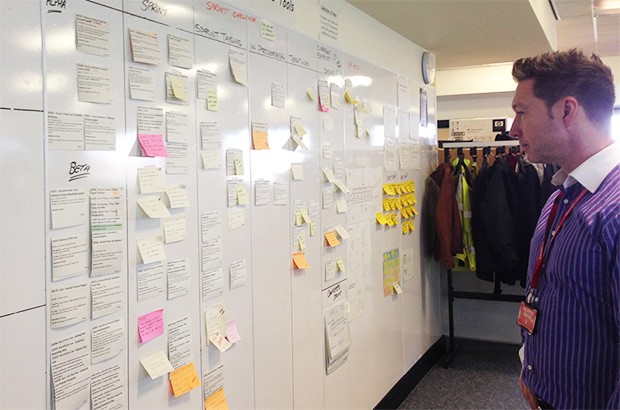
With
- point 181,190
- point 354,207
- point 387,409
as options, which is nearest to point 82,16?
point 181,190

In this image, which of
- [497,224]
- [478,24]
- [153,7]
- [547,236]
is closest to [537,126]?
[547,236]

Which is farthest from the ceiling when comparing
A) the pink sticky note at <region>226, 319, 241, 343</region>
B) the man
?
the pink sticky note at <region>226, 319, 241, 343</region>

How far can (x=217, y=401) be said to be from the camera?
6.07 ft

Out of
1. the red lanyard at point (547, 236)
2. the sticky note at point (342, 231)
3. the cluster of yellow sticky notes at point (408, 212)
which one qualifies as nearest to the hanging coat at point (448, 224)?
the cluster of yellow sticky notes at point (408, 212)

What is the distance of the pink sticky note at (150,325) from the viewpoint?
5.12 ft

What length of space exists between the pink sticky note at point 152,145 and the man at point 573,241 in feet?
3.56

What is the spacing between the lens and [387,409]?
10.6ft

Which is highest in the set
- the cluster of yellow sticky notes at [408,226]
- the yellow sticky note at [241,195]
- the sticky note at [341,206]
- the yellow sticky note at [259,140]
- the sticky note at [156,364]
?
the yellow sticky note at [259,140]

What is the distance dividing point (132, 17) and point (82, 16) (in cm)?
17

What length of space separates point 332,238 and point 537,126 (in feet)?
4.04

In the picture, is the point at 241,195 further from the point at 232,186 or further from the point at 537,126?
the point at 537,126

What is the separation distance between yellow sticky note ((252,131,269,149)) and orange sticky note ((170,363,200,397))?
82 cm

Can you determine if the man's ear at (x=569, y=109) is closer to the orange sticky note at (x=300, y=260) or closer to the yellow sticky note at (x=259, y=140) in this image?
the yellow sticky note at (x=259, y=140)

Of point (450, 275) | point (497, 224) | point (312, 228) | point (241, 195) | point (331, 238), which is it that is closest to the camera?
point (241, 195)
